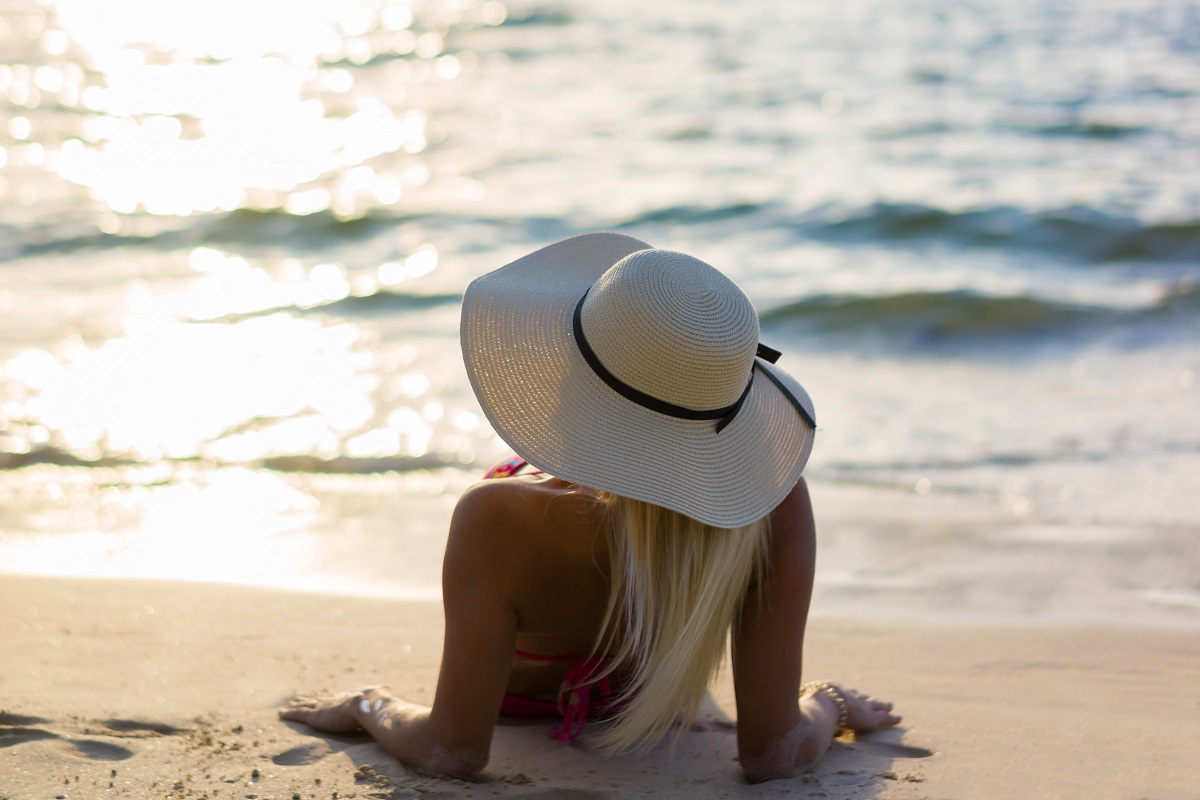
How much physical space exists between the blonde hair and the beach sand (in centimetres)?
29

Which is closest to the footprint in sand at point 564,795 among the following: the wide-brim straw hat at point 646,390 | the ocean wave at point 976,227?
the wide-brim straw hat at point 646,390

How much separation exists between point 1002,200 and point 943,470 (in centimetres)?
521

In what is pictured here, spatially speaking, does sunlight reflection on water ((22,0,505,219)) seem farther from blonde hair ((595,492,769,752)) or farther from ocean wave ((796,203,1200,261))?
blonde hair ((595,492,769,752))

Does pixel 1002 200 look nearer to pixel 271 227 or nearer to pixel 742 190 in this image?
pixel 742 190

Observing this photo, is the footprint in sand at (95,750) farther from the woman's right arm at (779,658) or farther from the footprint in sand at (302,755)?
the woman's right arm at (779,658)

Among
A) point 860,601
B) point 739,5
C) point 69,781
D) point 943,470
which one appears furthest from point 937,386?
point 739,5

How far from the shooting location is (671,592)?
203 cm

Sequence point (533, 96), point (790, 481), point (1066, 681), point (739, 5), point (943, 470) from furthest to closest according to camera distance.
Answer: point (739, 5) < point (533, 96) < point (943, 470) < point (1066, 681) < point (790, 481)

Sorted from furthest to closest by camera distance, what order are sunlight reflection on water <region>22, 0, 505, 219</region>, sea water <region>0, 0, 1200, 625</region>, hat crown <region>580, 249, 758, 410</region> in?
sunlight reflection on water <region>22, 0, 505, 219</region> < sea water <region>0, 0, 1200, 625</region> < hat crown <region>580, 249, 758, 410</region>

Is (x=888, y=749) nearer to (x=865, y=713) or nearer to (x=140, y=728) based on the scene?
(x=865, y=713)

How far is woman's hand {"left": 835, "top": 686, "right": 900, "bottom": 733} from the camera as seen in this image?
8.34ft

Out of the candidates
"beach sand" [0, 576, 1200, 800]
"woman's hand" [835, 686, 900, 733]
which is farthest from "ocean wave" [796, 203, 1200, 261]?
"woman's hand" [835, 686, 900, 733]

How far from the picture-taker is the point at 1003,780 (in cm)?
235

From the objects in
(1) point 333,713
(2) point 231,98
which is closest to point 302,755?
(1) point 333,713
